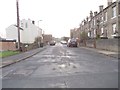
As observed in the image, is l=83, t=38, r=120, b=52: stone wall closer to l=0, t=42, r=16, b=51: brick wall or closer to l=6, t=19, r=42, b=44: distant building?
l=0, t=42, r=16, b=51: brick wall

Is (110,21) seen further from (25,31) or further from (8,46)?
(25,31)

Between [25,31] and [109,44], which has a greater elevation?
[25,31]

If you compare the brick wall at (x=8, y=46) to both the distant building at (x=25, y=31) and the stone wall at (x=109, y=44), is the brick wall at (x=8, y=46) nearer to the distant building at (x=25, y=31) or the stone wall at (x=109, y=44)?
the stone wall at (x=109, y=44)

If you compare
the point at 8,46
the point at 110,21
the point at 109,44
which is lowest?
the point at 8,46

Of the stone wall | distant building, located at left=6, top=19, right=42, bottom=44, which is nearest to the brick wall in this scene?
the stone wall

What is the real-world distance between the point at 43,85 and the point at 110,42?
95.5 ft

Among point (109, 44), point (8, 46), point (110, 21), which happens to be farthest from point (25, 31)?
point (109, 44)

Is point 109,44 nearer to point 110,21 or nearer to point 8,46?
point 110,21

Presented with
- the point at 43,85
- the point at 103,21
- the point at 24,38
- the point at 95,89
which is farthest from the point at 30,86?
the point at 24,38

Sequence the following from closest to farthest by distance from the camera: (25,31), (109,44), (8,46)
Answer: (109,44) → (8,46) → (25,31)

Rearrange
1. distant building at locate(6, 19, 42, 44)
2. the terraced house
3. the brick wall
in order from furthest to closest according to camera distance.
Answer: distant building at locate(6, 19, 42, 44), the brick wall, the terraced house

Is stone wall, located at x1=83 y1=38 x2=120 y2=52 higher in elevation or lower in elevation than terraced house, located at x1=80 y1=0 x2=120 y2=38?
lower

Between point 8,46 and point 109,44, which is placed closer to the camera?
point 109,44

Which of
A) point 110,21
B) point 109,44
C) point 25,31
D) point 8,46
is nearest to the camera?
point 109,44
